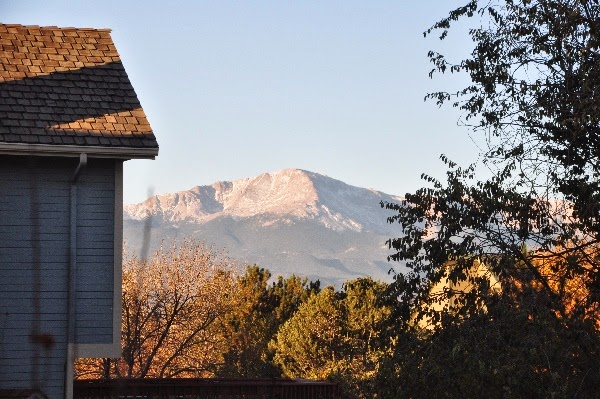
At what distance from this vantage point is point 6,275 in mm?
13219

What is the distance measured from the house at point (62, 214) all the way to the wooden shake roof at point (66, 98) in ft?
0.06

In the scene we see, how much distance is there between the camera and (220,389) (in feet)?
54.5

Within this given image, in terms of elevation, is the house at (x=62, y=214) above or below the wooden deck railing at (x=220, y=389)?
above

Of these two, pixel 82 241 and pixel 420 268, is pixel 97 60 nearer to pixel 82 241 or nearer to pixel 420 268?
pixel 82 241

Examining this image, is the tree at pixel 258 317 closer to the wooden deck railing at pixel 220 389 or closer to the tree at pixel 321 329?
the tree at pixel 321 329

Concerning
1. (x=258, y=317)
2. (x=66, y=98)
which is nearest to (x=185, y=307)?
(x=258, y=317)

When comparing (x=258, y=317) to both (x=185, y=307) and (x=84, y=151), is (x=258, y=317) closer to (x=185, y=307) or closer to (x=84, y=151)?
(x=185, y=307)

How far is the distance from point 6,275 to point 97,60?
396cm

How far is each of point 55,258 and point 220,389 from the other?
4.67 meters

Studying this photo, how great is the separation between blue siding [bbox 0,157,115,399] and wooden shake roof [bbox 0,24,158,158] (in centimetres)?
52

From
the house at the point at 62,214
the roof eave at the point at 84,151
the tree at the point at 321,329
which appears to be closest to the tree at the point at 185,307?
the tree at the point at 321,329

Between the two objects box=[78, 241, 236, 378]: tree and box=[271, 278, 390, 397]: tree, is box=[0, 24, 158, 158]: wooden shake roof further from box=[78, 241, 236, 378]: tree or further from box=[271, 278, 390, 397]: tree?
box=[271, 278, 390, 397]: tree

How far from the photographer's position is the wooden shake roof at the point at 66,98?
1319cm

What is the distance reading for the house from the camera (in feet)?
42.6
